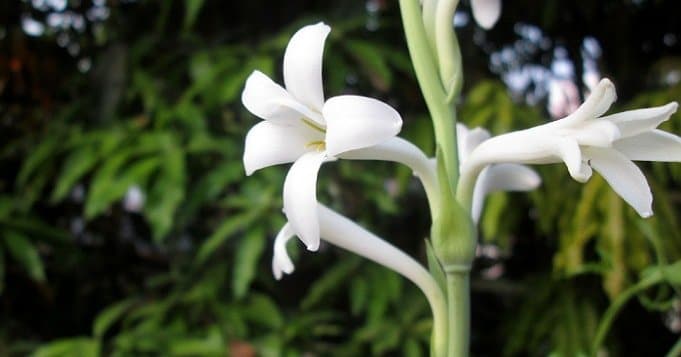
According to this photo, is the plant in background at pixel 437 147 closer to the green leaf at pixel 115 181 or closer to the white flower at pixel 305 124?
the white flower at pixel 305 124

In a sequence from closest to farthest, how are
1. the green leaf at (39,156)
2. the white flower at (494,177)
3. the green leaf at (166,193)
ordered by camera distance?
1. the white flower at (494,177)
2. the green leaf at (166,193)
3. the green leaf at (39,156)

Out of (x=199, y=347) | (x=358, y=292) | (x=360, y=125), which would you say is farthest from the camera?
(x=358, y=292)

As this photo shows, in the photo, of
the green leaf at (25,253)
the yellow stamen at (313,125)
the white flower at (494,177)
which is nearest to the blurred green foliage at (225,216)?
the green leaf at (25,253)

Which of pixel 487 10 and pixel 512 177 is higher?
pixel 487 10

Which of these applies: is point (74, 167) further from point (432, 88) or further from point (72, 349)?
point (432, 88)

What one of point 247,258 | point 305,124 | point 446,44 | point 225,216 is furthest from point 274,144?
point 225,216
